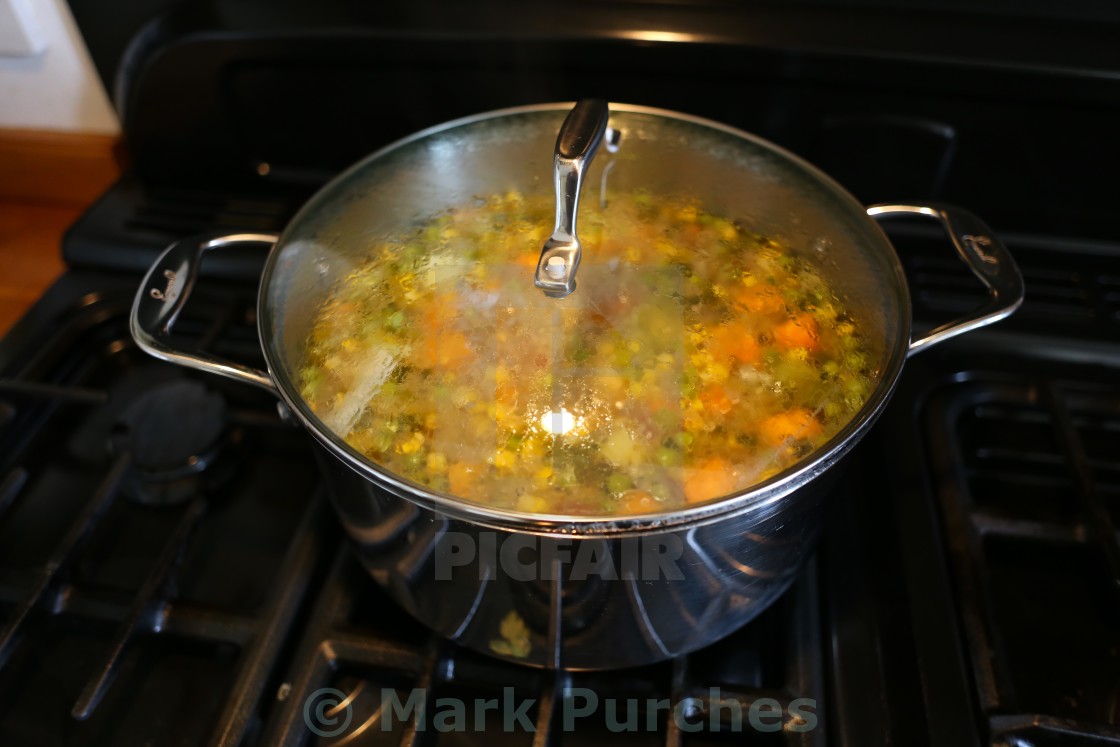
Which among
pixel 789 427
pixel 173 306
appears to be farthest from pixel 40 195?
pixel 789 427

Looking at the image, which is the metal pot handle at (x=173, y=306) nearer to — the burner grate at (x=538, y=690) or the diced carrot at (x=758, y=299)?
the burner grate at (x=538, y=690)

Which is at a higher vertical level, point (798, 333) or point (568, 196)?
point (568, 196)

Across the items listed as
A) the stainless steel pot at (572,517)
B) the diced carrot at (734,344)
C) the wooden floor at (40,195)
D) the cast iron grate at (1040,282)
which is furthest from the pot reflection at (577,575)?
the wooden floor at (40,195)

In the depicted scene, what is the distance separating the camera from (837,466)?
59cm

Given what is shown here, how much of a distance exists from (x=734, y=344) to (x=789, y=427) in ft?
0.25

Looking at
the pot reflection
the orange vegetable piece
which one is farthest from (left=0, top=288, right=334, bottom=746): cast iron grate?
the orange vegetable piece

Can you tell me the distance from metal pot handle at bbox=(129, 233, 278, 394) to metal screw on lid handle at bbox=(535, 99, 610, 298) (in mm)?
218

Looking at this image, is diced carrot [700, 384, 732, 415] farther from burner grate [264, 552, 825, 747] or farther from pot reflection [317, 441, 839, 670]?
burner grate [264, 552, 825, 747]

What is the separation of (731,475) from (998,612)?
0.34m

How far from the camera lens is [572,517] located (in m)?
0.49

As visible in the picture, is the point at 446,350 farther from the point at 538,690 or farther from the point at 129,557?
the point at 129,557

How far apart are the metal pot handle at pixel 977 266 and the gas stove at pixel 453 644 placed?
19cm

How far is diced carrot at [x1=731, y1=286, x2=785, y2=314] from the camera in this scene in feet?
2.06

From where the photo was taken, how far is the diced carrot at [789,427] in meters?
0.56
